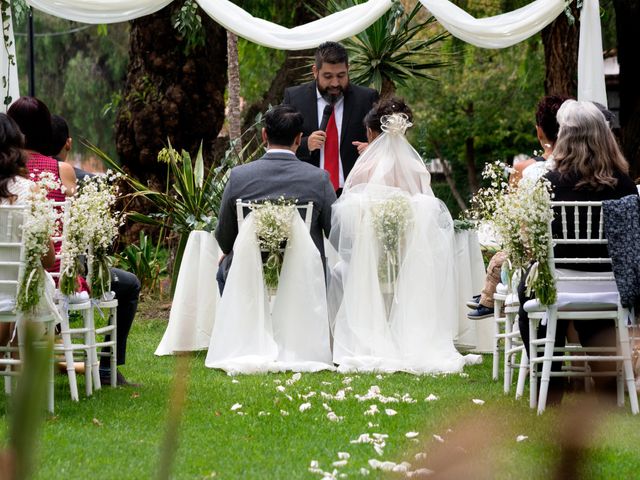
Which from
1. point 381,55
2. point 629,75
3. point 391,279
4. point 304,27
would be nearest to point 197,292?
point 391,279

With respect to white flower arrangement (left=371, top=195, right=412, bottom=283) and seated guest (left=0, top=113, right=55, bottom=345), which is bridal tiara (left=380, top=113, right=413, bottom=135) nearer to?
white flower arrangement (left=371, top=195, right=412, bottom=283)

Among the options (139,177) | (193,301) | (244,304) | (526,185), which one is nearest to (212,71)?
(139,177)

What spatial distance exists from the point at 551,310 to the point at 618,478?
148 cm

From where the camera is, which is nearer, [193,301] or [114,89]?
[193,301]

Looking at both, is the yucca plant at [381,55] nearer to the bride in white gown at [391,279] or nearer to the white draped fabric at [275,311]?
the bride in white gown at [391,279]

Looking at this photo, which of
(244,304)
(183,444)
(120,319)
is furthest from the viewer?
(244,304)

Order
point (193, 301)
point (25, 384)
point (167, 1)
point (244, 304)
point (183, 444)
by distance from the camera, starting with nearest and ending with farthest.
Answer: point (25, 384), point (183, 444), point (244, 304), point (193, 301), point (167, 1)

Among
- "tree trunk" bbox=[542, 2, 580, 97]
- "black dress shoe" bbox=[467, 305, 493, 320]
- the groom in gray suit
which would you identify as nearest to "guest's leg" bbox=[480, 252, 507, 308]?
"black dress shoe" bbox=[467, 305, 493, 320]

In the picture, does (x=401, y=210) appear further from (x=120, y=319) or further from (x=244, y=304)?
(x=120, y=319)

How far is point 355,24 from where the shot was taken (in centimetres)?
821

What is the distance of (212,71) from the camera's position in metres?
12.6

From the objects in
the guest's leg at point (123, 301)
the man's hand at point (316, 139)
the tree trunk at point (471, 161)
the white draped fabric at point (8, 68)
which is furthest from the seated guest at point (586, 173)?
the tree trunk at point (471, 161)

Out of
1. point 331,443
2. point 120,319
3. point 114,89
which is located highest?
point 114,89

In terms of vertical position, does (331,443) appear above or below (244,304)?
below
